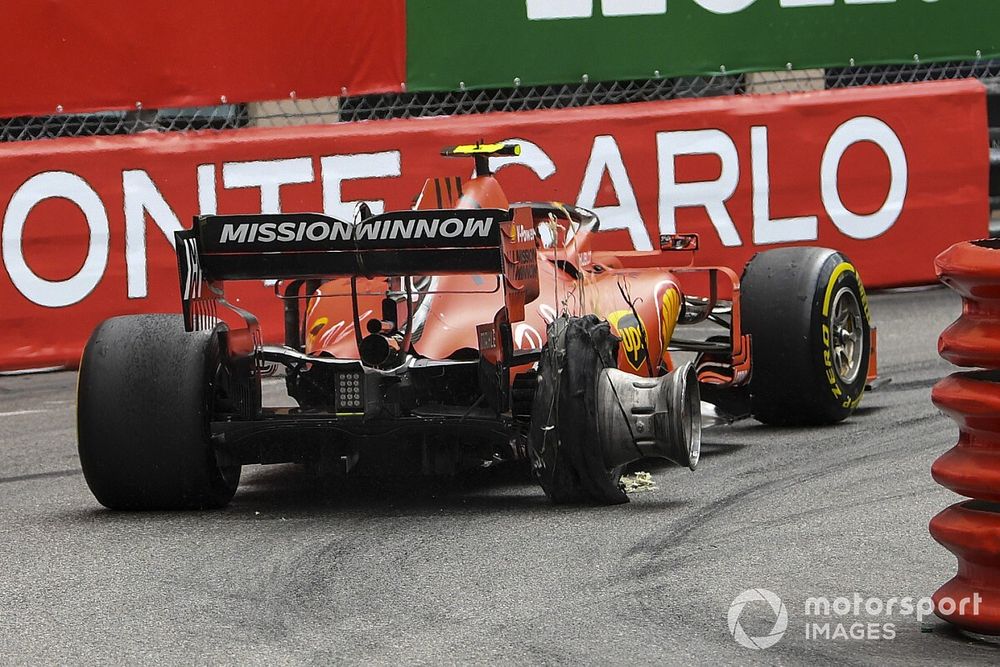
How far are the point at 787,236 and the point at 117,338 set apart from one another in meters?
5.81

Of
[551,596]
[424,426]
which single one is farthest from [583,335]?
[551,596]

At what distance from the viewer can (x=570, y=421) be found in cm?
596

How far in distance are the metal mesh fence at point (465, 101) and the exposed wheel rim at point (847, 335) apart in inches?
129

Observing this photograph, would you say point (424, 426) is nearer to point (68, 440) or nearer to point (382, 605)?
point (382, 605)

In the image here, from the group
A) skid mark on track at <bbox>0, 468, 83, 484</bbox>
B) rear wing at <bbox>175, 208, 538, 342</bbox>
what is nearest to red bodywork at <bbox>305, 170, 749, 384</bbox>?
rear wing at <bbox>175, 208, 538, 342</bbox>

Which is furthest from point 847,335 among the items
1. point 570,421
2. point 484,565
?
point 484,565

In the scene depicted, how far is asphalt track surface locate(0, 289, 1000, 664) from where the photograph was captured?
14.5ft

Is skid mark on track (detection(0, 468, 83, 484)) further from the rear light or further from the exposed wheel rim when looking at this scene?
the exposed wheel rim

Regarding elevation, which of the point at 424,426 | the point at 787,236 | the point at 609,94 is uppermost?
the point at 609,94

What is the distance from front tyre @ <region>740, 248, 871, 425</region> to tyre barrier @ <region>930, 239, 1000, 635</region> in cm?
342

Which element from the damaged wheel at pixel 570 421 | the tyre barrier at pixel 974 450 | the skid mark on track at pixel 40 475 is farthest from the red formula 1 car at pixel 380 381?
the tyre barrier at pixel 974 450

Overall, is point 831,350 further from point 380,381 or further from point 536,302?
point 380,381

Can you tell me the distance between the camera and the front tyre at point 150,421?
614 cm

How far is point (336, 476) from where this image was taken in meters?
7.04
